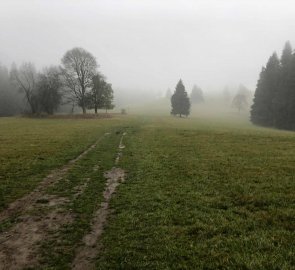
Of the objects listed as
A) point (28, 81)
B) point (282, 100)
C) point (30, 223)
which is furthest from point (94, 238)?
point (28, 81)

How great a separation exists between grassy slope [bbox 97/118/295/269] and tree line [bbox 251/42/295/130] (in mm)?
53245

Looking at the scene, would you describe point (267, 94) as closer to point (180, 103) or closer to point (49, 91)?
point (180, 103)

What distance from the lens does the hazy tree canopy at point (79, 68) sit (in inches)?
3420

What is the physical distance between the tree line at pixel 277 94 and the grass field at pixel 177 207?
4943cm

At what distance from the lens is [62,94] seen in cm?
9744

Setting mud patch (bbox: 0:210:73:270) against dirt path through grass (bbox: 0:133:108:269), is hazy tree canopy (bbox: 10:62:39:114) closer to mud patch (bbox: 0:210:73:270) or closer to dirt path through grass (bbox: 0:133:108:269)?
dirt path through grass (bbox: 0:133:108:269)

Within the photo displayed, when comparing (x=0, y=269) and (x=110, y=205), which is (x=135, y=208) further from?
(x=0, y=269)

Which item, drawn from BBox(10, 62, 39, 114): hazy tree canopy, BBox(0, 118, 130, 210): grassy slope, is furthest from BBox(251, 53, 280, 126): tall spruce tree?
BBox(10, 62, 39, 114): hazy tree canopy

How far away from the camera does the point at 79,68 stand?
87812 mm

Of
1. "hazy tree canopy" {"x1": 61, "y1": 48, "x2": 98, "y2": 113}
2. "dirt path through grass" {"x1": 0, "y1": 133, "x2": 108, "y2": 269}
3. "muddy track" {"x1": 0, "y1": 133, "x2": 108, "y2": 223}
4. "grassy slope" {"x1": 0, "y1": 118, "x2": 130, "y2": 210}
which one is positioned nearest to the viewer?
"dirt path through grass" {"x1": 0, "y1": 133, "x2": 108, "y2": 269}

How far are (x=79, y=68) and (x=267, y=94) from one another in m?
52.9

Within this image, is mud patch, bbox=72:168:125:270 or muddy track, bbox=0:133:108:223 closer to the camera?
mud patch, bbox=72:168:125:270

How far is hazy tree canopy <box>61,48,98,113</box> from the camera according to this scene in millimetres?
86875

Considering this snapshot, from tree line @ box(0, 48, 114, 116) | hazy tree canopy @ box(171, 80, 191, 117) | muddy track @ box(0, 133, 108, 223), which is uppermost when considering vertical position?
tree line @ box(0, 48, 114, 116)
